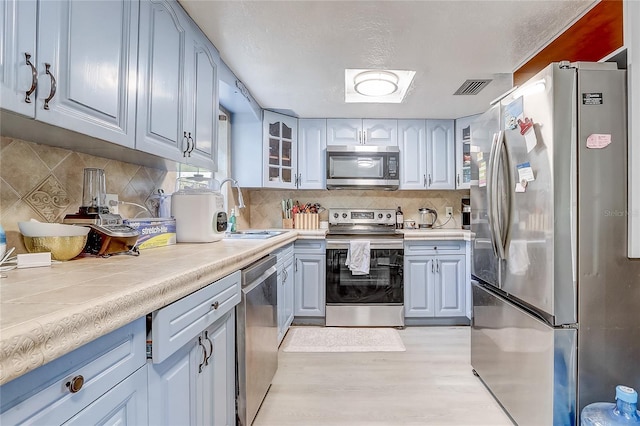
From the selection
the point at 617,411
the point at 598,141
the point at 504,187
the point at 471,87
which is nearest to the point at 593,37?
the point at 598,141

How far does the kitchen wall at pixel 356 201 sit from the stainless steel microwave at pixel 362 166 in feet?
1.23

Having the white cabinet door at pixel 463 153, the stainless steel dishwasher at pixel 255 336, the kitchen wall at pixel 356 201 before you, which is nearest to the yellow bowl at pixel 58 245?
the stainless steel dishwasher at pixel 255 336

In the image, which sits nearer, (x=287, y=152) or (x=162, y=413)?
(x=162, y=413)

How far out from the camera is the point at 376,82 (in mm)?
2395

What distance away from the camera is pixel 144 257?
46.9 inches

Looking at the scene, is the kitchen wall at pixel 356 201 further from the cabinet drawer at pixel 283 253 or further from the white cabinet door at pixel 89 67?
the white cabinet door at pixel 89 67

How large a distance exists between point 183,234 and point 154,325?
102cm

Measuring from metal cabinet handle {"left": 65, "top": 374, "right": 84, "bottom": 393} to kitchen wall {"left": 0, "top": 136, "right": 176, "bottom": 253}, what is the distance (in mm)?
802

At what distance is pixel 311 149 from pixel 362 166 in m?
0.60

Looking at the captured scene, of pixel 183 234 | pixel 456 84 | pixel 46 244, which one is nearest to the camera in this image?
pixel 46 244

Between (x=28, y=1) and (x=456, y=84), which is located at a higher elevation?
(x=456, y=84)

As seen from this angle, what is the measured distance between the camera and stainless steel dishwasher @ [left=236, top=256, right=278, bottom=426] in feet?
4.31

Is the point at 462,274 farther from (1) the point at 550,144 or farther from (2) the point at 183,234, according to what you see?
(2) the point at 183,234

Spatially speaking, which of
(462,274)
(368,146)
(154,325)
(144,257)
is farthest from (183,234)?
(462,274)
